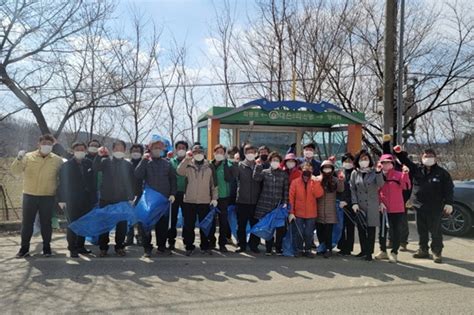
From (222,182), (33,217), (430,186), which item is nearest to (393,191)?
(430,186)

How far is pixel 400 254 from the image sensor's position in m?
7.07

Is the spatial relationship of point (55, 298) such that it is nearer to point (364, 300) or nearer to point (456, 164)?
point (364, 300)

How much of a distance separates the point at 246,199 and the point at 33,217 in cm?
319

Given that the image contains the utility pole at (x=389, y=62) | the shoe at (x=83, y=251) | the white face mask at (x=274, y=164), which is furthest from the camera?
the utility pole at (x=389, y=62)

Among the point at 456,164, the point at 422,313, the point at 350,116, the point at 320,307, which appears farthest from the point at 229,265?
the point at 456,164

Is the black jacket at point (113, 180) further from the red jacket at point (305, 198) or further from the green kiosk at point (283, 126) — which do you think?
the green kiosk at point (283, 126)

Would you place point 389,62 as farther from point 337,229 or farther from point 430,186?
point 337,229

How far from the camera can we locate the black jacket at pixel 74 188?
6379 millimetres

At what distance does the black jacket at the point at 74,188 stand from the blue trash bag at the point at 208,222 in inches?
69.4

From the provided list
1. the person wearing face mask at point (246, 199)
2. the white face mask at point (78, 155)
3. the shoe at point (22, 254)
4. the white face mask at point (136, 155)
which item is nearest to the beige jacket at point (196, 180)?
the person wearing face mask at point (246, 199)

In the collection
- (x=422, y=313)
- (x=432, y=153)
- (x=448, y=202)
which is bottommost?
(x=422, y=313)

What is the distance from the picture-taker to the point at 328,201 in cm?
670

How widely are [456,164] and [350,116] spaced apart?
391 inches

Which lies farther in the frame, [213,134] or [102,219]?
[213,134]
